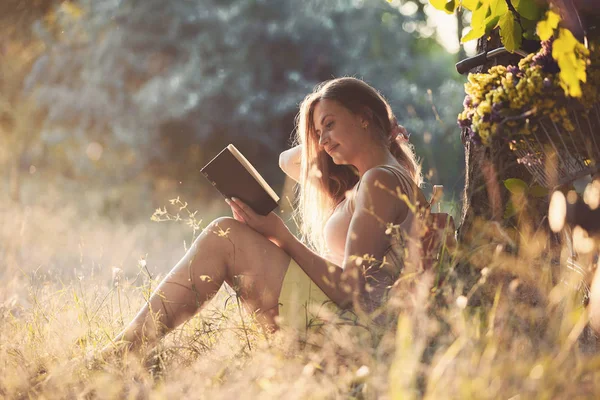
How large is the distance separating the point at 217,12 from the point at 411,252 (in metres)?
8.77

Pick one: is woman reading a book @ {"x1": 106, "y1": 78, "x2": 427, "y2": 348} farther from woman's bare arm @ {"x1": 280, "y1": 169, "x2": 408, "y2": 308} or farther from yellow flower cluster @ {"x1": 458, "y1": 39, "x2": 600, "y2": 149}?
yellow flower cluster @ {"x1": 458, "y1": 39, "x2": 600, "y2": 149}

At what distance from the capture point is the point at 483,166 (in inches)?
106

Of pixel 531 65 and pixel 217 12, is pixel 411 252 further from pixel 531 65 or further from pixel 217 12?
pixel 217 12

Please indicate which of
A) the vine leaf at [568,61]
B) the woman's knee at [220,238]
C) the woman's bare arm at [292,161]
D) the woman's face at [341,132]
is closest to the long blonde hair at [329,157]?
the woman's face at [341,132]

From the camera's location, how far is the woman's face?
10.3 ft

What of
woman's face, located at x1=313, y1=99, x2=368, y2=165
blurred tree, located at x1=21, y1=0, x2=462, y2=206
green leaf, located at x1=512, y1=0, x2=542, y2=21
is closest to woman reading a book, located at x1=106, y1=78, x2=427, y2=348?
woman's face, located at x1=313, y1=99, x2=368, y2=165

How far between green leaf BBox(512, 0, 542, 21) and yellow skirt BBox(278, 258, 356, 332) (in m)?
1.18

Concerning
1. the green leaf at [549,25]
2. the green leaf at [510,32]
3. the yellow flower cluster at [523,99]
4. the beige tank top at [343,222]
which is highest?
the green leaf at [549,25]

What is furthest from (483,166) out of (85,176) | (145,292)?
(85,176)

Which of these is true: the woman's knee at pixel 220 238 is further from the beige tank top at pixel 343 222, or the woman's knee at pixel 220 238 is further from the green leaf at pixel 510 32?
the green leaf at pixel 510 32

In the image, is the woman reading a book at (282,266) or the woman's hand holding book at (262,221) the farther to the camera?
the woman's hand holding book at (262,221)

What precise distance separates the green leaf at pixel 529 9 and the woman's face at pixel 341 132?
3.59 ft

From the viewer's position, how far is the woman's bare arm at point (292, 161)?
396cm

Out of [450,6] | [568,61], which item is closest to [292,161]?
[450,6]
